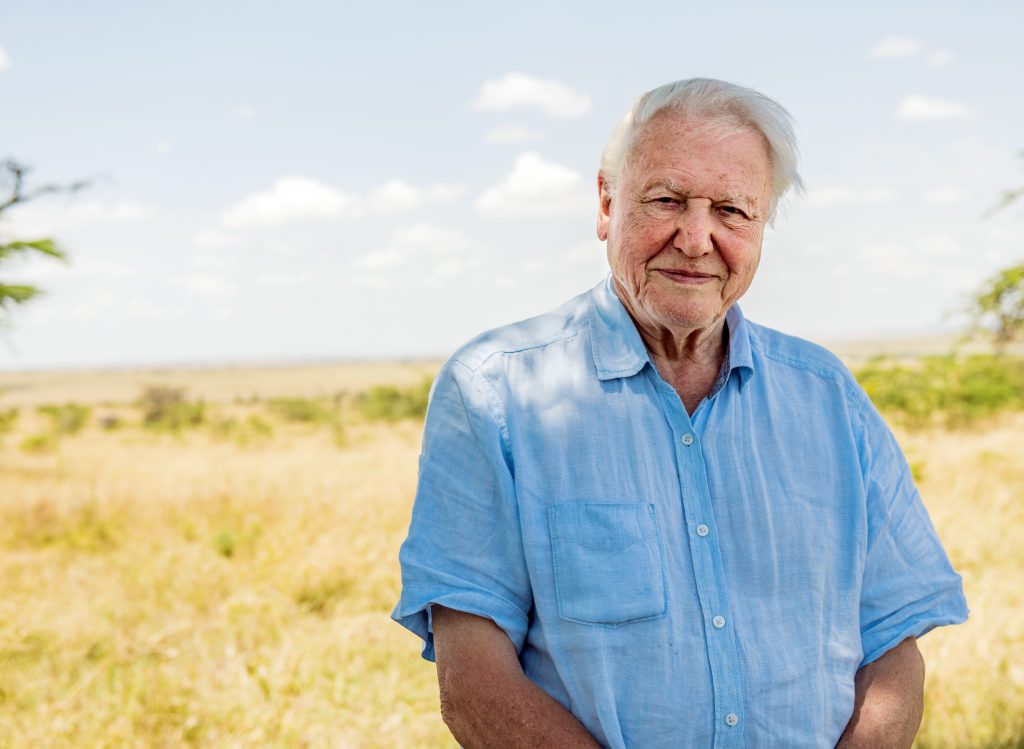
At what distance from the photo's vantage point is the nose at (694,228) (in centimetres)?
184

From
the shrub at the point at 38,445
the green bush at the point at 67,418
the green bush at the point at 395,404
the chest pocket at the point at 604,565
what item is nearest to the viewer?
the chest pocket at the point at 604,565

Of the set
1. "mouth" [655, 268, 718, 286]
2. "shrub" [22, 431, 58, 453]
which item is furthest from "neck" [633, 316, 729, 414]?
"shrub" [22, 431, 58, 453]

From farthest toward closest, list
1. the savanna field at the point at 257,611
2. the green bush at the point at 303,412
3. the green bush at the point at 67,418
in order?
the green bush at the point at 303,412
the green bush at the point at 67,418
the savanna field at the point at 257,611

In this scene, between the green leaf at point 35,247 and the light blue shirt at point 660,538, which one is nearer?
the light blue shirt at point 660,538

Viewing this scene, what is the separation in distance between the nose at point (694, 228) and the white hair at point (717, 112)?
0.15 m

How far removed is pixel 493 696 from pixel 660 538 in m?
0.40

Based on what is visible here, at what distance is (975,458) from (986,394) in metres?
8.68

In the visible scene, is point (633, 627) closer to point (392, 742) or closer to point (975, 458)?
point (392, 742)

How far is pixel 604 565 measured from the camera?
170 cm

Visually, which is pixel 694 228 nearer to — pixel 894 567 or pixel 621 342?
pixel 621 342

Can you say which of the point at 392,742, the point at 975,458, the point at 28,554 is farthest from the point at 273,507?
the point at 975,458

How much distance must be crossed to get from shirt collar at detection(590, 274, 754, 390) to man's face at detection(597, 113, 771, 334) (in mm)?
50

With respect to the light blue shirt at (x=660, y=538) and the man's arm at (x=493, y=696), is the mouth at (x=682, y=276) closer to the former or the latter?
the light blue shirt at (x=660, y=538)

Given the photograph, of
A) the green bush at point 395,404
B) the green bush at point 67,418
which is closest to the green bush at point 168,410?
the green bush at point 67,418
